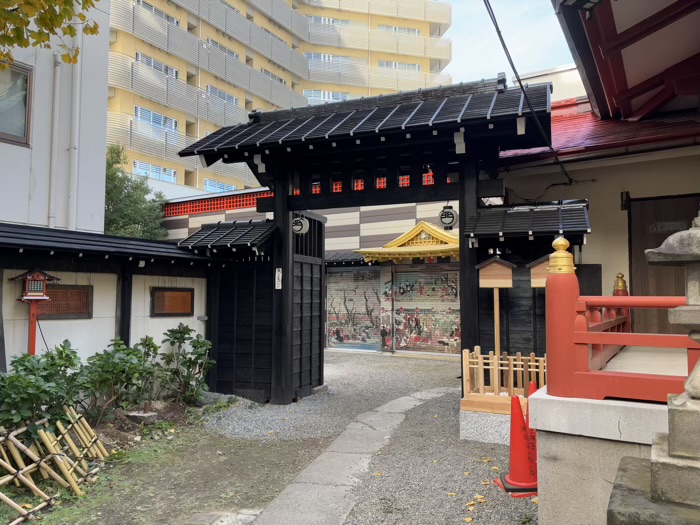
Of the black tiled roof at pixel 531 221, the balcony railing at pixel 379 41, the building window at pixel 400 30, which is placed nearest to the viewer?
the black tiled roof at pixel 531 221

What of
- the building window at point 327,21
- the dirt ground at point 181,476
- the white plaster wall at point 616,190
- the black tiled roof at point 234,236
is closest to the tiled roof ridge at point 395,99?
the white plaster wall at point 616,190

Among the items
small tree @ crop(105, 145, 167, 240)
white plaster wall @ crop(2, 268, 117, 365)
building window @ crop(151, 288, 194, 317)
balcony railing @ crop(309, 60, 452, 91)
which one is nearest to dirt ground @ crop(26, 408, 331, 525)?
white plaster wall @ crop(2, 268, 117, 365)

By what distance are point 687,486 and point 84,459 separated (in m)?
5.83

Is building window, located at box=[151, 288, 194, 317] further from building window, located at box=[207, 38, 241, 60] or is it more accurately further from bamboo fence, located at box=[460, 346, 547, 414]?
building window, located at box=[207, 38, 241, 60]

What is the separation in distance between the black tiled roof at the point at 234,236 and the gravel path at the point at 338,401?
A: 2855 millimetres

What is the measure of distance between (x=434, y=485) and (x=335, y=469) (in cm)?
121

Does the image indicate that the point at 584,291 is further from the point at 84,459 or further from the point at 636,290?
the point at 84,459

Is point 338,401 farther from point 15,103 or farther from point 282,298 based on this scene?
point 15,103

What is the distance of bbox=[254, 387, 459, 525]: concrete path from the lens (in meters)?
4.53

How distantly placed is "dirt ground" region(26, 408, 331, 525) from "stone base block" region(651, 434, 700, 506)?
3786 millimetres

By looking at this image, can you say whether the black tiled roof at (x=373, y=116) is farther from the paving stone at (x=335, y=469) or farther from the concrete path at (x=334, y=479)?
the paving stone at (x=335, y=469)

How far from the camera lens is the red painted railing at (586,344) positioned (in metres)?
3.32

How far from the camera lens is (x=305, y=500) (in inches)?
192

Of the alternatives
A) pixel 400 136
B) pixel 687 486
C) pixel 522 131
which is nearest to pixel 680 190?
pixel 522 131
